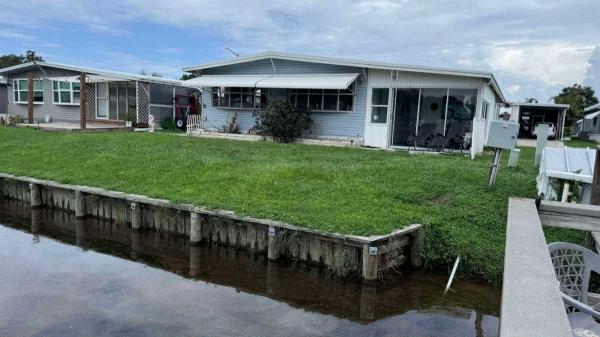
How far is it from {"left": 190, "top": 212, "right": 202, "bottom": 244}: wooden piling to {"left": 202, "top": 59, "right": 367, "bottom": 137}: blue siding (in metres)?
10.5

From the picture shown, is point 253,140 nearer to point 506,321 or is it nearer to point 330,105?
point 330,105

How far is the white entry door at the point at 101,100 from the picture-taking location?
25109 millimetres

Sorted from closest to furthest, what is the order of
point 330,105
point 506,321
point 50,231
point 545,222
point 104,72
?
point 506,321 → point 545,222 → point 50,231 → point 330,105 → point 104,72

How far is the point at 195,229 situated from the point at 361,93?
1073 centimetres

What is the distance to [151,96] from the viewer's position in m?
24.0

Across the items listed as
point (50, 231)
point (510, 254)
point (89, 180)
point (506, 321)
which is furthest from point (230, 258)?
point (506, 321)

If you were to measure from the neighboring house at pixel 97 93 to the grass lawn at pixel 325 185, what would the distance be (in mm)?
9603

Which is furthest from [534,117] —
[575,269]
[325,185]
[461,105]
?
[575,269]

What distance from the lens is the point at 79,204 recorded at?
925 centimetres

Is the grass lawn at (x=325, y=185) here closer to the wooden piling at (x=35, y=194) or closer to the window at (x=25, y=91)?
the wooden piling at (x=35, y=194)

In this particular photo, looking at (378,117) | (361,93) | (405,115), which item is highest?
(361,93)

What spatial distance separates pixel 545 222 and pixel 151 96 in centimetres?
2285

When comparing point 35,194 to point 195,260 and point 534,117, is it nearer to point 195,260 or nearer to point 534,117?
point 195,260

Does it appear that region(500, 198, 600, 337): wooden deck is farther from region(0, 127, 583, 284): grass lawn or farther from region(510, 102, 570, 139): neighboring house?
region(510, 102, 570, 139): neighboring house
